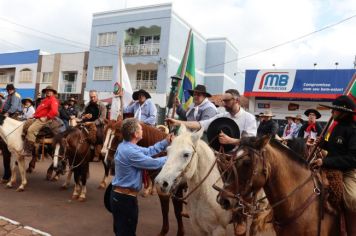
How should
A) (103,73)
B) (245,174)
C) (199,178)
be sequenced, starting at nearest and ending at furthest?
1. (245,174)
2. (199,178)
3. (103,73)

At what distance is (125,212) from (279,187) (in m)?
1.86

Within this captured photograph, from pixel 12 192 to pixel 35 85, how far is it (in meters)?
33.1

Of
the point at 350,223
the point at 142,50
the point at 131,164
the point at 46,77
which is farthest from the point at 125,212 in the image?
the point at 46,77

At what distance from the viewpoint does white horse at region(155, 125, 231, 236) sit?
4.05 metres

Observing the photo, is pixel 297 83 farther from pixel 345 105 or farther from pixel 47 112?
pixel 345 105

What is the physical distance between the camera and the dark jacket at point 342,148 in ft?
12.1

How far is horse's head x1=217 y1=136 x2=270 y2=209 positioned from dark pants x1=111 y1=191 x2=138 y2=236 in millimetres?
1273

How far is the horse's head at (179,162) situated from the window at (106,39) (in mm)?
29547

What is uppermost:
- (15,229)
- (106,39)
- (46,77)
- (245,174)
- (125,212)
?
(106,39)

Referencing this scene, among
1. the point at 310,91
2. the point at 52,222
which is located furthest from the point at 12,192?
the point at 310,91

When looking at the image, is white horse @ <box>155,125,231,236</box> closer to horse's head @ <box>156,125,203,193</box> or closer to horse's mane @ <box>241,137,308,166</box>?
horse's head @ <box>156,125,203,193</box>

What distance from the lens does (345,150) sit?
383cm

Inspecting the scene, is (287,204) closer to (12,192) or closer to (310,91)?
(12,192)

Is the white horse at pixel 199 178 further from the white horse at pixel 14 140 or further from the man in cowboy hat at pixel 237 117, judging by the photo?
the white horse at pixel 14 140
